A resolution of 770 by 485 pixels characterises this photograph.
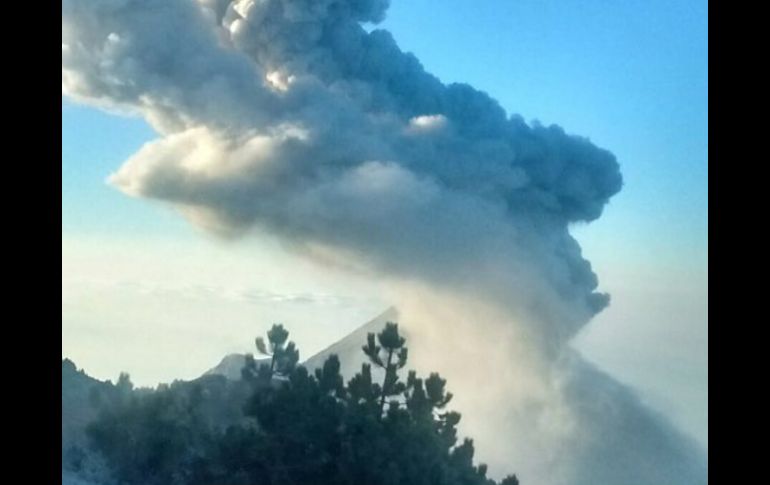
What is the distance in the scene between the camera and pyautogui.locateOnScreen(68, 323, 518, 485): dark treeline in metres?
4.56

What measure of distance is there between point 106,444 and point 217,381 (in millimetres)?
558

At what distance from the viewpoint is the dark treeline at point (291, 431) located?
15.0 feet

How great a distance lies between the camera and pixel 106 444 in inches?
180

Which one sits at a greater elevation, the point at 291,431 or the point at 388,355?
the point at 388,355

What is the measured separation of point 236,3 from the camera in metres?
5.08

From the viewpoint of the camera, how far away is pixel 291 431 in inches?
181
